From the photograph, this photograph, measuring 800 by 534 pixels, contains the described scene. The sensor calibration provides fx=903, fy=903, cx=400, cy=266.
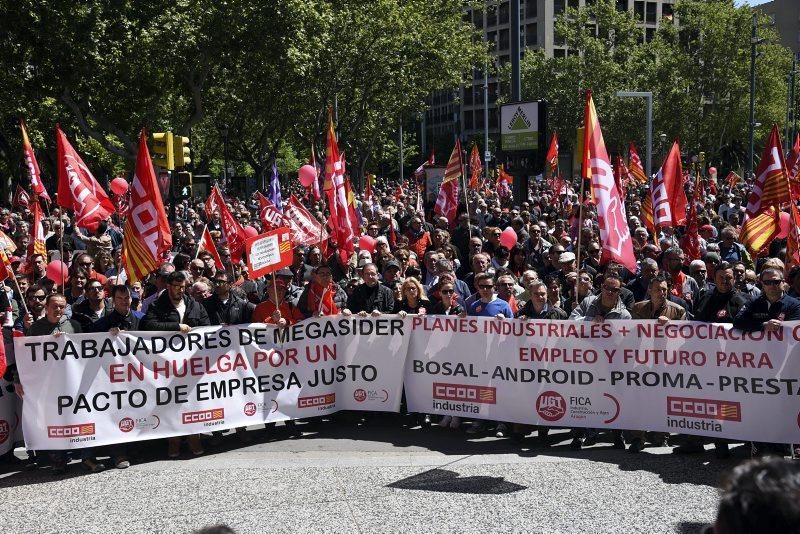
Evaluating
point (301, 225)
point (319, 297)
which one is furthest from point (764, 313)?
point (301, 225)

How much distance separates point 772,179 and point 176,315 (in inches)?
296

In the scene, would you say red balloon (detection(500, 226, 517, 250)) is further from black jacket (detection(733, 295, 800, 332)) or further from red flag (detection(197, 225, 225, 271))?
black jacket (detection(733, 295, 800, 332))

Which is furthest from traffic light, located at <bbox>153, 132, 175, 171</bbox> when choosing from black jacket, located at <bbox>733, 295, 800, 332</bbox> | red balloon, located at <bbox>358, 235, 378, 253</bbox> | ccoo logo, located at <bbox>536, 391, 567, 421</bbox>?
black jacket, located at <bbox>733, 295, 800, 332</bbox>

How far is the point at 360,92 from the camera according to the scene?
3788cm

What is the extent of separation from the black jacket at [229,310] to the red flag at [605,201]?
3.57 metres

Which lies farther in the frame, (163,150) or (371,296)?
(163,150)

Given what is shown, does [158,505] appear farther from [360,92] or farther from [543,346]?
[360,92]

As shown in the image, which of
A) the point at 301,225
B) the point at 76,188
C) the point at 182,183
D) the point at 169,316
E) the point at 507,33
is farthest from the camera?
the point at 507,33

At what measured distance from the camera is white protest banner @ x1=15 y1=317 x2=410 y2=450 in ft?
24.9

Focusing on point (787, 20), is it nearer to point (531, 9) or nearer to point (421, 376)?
point (531, 9)

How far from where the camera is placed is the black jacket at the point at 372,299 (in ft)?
30.2

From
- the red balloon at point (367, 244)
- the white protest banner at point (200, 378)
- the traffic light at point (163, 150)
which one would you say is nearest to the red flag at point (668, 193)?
the red balloon at point (367, 244)

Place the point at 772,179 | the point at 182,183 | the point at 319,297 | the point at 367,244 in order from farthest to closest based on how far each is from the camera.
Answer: the point at 182,183, the point at 367,244, the point at 772,179, the point at 319,297

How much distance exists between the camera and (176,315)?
8297 mm
